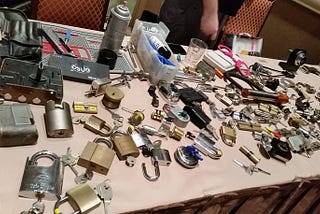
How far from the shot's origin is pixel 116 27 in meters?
1.20

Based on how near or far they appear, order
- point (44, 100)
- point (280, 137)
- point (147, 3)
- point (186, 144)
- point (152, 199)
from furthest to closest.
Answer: point (147, 3) < point (280, 137) < point (186, 144) < point (44, 100) < point (152, 199)

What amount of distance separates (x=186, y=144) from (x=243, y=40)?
1035 millimetres

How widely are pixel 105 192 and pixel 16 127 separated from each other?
244mm

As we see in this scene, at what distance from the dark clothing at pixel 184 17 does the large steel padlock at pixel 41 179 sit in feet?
4.06

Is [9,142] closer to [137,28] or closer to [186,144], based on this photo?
[186,144]

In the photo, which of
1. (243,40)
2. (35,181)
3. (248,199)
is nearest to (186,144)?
(248,199)

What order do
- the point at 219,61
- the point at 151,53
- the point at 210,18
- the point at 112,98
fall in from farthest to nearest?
1. the point at 210,18
2. the point at 219,61
3. the point at 151,53
4. the point at 112,98

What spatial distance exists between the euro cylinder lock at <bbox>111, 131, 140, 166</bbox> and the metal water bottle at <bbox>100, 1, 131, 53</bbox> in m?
0.40

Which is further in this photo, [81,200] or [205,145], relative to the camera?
[205,145]

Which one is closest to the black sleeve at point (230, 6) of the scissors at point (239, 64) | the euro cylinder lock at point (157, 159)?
the scissors at point (239, 64)

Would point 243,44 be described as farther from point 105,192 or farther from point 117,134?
point 105,192

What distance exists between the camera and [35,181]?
0.74 metres

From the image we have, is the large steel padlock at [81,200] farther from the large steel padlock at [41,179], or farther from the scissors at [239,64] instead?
the scissors at [239,64]

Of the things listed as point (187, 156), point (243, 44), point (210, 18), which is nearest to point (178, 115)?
point (187, 156)
